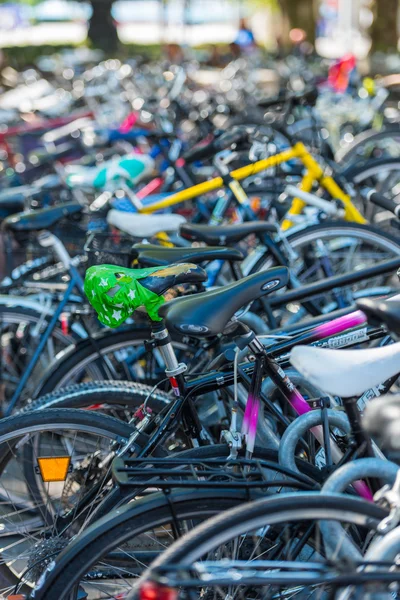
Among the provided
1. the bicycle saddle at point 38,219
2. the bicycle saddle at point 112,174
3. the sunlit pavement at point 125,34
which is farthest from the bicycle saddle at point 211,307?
the sunlit pavement at point 125,34

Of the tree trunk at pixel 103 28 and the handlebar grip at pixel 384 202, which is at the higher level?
the tree trunk at pixel 103 28

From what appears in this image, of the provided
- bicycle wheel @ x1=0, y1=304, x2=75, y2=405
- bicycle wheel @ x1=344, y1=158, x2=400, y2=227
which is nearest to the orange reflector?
bicycle wheel @ x1=0, y1=304, x2=75, y2=405

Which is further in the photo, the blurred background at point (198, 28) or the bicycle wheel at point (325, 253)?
the blurred background at point (198, 28)

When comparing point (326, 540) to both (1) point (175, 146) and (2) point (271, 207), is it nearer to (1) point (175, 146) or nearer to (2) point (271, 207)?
(2) point (271, 207)

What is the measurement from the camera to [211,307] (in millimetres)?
2369

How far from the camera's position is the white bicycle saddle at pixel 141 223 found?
3.94 metres

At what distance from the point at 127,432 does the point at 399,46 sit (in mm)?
16492

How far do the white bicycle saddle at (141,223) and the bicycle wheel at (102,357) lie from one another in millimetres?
676

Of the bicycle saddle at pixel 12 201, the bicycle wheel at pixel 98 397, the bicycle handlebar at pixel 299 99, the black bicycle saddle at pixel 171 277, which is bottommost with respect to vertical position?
the bicycle wheel at pixel 98 397

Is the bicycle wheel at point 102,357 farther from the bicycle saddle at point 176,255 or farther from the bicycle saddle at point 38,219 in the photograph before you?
the bicycle saddle at point 38,219

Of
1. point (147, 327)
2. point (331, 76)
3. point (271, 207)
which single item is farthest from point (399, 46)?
point (147, 327)

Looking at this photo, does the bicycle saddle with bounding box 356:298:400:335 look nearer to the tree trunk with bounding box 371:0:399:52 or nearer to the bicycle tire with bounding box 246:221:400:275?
the bicycle tire with bounding box 246:221:400:275

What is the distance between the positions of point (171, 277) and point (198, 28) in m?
27.0

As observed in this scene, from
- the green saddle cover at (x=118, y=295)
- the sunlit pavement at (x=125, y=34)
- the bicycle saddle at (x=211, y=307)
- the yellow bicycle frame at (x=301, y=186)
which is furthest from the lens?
the sunlit pavement at (x=125, y=34)
